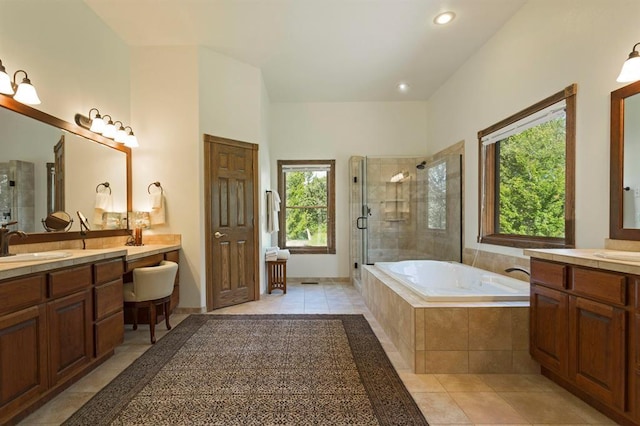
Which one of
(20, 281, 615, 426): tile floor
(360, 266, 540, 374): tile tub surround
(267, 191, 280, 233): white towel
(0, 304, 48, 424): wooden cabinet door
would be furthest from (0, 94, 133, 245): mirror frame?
(360, 266, 540, 374): tile tub surround

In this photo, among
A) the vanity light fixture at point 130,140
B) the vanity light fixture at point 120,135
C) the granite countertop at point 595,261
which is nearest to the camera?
the granite countertop at point 595,261

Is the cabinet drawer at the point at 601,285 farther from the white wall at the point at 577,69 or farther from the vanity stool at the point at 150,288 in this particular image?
the vanity stool at the point at 150,288

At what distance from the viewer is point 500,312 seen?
6.55 ft

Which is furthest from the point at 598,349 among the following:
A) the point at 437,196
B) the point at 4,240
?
the point at 4,240

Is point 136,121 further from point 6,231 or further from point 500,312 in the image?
point 500,312

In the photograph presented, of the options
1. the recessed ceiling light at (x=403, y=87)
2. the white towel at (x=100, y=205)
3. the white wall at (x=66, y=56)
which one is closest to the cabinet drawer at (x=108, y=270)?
the white towel at (x=100, y=205)

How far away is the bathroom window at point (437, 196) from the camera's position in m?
3.97

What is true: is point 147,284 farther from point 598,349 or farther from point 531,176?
point 531,176

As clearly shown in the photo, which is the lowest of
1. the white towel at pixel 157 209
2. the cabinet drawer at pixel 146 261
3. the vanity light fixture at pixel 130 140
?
the cabinet drawer at pixel 146 261

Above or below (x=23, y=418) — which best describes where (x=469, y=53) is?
above

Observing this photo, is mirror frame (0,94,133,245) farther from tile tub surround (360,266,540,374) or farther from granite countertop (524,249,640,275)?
granite countertop (524,249,640,275)

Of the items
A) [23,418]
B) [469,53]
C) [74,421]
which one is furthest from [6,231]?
[469,53]

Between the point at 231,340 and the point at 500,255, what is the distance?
2.69m

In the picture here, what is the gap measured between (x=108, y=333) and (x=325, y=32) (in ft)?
10.8
